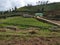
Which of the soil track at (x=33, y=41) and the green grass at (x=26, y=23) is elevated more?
the green grass at (x=26, y=23)

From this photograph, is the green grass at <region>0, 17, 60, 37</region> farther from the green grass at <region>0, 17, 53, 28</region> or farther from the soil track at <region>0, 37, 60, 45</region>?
the soil track at <region>0, 37, 60, 45</region>

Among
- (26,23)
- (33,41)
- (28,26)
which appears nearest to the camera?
(33,41)

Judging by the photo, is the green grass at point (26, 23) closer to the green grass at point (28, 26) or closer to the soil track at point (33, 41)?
the green grass at point (28, 26)

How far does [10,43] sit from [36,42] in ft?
7.58

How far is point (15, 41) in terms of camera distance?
19.5 m

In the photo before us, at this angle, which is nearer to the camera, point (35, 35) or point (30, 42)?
point (30, 42)

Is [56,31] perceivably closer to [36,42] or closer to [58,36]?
[58,36]

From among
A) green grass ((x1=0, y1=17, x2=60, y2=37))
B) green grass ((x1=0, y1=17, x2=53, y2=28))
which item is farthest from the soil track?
green grass ((x1=0, y1=17, x2=53, y2=28))

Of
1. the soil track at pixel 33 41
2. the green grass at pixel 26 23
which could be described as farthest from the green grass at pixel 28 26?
the soil track at pixel 33 41

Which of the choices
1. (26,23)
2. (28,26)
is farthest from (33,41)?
(26,23)

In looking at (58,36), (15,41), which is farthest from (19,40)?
(58,36)

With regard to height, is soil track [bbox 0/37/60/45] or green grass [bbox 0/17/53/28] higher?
green grass [bbox 0/17/53/28]

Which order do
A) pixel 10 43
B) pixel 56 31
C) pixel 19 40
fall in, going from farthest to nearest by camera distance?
pixel 56 31, pixel 19 40, pixel 10 43

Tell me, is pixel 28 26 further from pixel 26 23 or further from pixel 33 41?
pixel 33 41
